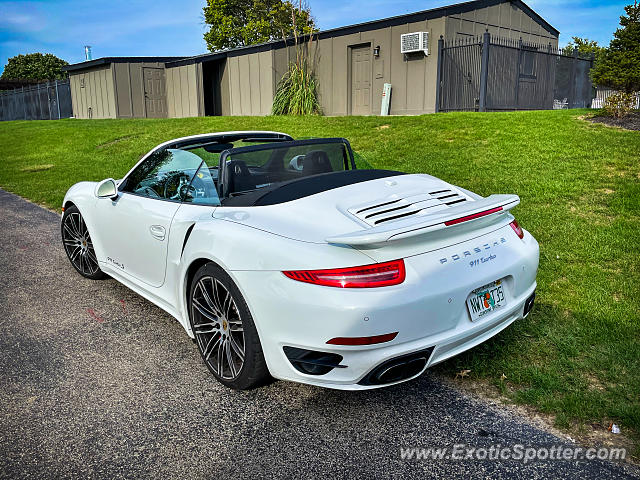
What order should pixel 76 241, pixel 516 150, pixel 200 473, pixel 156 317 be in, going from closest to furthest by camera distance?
pixel 200 473
pixel 156 317
pixel 76 241
pixel 516 150

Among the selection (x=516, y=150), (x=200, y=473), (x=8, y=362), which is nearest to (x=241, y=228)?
(x=200, y=473)

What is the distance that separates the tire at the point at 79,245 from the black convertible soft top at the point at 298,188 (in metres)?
2.17

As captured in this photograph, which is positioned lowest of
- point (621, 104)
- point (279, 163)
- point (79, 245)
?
point (79, 245)

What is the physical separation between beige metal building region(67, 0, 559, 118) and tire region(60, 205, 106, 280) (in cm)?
1298

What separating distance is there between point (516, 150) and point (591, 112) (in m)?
3.13

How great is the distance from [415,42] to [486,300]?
14.5m

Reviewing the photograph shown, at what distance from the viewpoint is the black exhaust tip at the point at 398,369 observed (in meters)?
2.47

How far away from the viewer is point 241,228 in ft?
9.36

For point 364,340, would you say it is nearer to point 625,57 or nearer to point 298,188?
point 298,188

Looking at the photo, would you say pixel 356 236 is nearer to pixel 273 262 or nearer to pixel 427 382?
pixel 273 262

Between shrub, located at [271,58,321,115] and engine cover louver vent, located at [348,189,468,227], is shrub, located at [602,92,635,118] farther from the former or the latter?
engine cover louver vent, located at [348,189,468,227]

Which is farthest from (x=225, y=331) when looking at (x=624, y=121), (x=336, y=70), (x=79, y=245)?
(x=336, y=70)

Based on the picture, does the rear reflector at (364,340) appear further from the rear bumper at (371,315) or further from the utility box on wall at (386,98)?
the utility box on wall at (386,98)

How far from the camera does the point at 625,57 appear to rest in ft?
43.6
